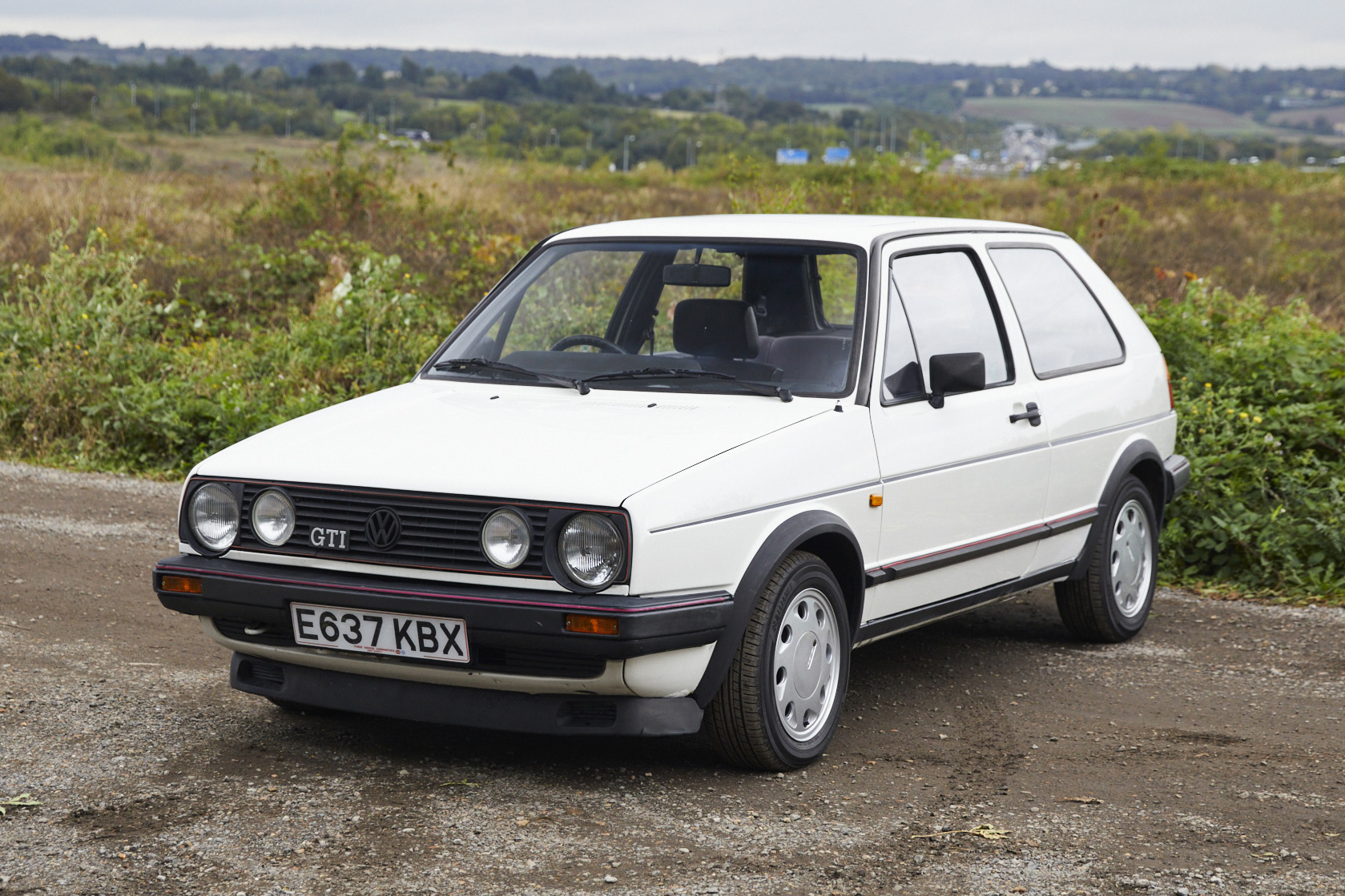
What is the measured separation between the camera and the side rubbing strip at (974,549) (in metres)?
4.61

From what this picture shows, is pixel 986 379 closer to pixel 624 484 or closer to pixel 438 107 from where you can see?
pixel 624 484

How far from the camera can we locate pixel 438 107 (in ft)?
224

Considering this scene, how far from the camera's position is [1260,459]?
7.84 metres

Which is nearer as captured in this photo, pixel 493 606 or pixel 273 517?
pixel 493 606

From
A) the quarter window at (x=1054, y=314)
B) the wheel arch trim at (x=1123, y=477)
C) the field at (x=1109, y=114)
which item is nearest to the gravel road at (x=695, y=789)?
the wheel arch trim at (x=1123, y=477)

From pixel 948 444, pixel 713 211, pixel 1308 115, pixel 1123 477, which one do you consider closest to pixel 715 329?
pixel 948 444

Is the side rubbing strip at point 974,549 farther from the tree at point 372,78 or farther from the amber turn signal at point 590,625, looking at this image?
the tree at point 372,78

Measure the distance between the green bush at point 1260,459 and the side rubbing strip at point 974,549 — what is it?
6.91 feet

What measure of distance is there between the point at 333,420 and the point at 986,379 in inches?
93.8

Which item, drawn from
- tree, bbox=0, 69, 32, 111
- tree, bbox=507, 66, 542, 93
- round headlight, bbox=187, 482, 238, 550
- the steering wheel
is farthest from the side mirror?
tree, bbox=507, 66, 542, 93

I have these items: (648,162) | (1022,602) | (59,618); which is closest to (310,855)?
(59,618)

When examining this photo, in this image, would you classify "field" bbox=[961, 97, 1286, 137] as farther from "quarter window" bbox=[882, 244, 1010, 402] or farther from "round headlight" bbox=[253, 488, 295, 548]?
"round headlight" bbox=[253, 488, 295, 548]

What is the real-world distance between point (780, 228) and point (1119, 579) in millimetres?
2341

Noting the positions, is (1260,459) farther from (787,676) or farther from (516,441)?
(516,441)
